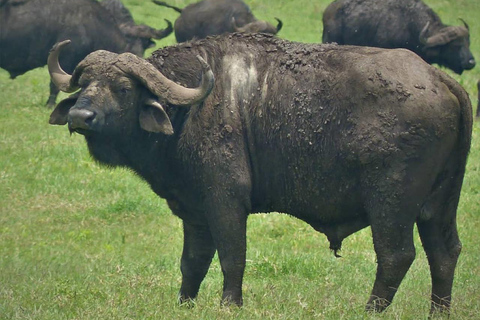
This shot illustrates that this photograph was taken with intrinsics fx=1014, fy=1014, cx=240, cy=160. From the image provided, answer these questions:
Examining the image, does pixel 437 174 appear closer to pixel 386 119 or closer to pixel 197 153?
pixel 386 119

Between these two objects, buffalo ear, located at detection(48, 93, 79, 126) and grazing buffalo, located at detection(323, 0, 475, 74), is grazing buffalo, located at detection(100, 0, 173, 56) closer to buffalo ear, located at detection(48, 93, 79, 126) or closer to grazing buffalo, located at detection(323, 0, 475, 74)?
grazing buffalo, located at detection(323, 0, 475, 74)

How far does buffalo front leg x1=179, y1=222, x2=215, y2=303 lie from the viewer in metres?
8.54

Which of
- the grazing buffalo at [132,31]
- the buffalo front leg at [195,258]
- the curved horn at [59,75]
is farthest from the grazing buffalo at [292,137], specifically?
the grazing buffalo at [132,31]

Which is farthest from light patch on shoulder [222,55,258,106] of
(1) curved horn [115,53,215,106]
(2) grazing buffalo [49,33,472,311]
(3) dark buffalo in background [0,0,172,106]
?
(3) dark buffalo in background [0,0,172,106]

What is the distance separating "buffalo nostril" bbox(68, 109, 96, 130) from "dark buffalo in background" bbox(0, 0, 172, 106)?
12774mm

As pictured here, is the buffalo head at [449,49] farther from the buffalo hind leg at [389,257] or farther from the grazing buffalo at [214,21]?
the buffalo hind leg at [389,257]

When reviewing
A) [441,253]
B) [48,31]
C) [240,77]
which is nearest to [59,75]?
[240,77]

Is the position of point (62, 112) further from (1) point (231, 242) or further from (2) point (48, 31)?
(2) point (48, 31)

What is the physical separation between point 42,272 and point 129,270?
82 centimetres

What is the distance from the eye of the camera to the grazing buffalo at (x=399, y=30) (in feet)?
75.9

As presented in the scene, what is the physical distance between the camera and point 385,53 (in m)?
7.72

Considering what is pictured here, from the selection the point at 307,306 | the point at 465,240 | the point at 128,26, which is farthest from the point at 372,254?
the point at 128,26

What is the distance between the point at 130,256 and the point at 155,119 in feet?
10.5

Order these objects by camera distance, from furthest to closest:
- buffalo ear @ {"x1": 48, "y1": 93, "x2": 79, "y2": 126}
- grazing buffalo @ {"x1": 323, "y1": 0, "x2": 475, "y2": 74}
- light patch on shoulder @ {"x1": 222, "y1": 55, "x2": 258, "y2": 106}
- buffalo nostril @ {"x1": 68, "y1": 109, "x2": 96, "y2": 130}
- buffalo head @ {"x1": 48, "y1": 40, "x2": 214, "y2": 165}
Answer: grazing buffalo @ {"x1": 323, "y1": 0, "x2": 475, "y2": 74}, buffalo ear @ {"x1": 48, "y1": 93, "x2": 79, "y2": 126}, light patch on shoulder @ {"x1": 222, "y1": 55, "x2": 258, "y2": 106}, buffalo head @ {"x1": 48, "y1": 40, "x2": 214, "y2": 165}, buffalo nostril @ {"x1": 68, "y1": 109, "x2": 96, "y2": 130}
